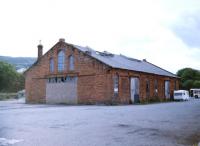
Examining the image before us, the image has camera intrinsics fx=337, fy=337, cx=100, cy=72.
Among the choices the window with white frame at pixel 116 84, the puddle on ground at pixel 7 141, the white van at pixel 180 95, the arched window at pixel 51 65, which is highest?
the arched window at pixel 51 65

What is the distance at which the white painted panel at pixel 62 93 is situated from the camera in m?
43.3

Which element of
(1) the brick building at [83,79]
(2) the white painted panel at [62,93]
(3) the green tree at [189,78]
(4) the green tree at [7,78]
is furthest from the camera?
(3) the green tree at [189,78]

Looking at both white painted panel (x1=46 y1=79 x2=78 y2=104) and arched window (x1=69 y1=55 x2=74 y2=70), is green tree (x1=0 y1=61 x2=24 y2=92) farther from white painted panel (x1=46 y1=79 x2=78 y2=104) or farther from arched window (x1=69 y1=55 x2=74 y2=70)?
arched window (x1=69 y1=55 x2=74 y2=70)

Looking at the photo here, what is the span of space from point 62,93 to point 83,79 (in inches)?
144

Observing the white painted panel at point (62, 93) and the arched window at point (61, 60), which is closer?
the white painted panel at point (62, 93)

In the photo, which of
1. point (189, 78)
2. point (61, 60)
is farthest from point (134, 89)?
point (189, 78)

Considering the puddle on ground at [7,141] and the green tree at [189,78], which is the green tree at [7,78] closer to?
the green tree at [189,78]

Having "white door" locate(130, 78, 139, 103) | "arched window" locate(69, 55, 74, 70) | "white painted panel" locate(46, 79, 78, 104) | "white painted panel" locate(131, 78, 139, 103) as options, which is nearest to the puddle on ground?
"white painted panel" locate(46, 79, 78, 104)

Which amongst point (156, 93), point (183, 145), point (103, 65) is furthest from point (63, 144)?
point (156, 93)

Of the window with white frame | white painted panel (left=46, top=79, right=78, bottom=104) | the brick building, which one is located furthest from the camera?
white painted panel (left=46, top=79, right=78, bottom=104)

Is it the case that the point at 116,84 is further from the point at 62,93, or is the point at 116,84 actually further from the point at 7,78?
the point at 7,78

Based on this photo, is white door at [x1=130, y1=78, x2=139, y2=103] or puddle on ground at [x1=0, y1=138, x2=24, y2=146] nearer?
puddle on ground at [x1=0, y1=138, x2=24, y2=146]

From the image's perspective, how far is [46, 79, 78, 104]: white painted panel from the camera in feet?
142

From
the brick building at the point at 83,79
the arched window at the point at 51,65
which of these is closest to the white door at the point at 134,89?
the brick building at the point at 83,79
